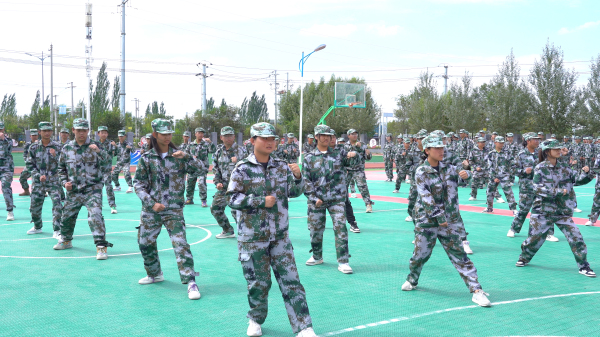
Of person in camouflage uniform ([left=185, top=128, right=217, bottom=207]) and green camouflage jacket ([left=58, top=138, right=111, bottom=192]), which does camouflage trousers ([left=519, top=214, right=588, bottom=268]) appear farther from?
person in camouflage uniform ([left=185, top=128, right=217, bottom=207])

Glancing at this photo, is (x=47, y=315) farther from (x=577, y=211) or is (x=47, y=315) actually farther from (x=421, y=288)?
(x=577, y=211)

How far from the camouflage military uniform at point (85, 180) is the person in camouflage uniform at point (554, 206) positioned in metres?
6.37

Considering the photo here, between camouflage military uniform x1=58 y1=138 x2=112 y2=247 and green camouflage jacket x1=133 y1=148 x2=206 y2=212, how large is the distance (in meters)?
2.10

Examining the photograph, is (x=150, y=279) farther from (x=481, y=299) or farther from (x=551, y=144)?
(x=551, y=144)

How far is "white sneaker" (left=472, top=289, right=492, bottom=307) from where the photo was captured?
5.59 metres

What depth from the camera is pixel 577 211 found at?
46.9 feet

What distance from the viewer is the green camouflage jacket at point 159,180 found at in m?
6.06

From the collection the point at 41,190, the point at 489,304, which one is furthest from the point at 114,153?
the point at 489,304

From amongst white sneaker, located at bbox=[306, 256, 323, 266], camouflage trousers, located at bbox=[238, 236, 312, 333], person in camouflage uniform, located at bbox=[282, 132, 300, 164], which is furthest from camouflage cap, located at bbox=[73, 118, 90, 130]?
person in camouflage uniform, located at bbox=[282, 132, 300, 164]

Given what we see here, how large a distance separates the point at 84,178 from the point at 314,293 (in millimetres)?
4132

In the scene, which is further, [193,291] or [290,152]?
[290,152]

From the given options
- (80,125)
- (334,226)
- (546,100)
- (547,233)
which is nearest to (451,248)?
(334,226)

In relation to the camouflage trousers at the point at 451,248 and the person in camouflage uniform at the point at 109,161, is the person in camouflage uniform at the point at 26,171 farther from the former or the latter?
the camouflage trousers at the point at 451,248

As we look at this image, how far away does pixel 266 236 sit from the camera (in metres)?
4.47
